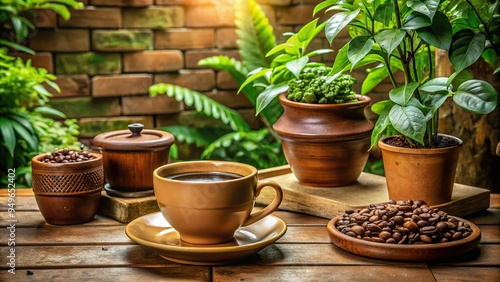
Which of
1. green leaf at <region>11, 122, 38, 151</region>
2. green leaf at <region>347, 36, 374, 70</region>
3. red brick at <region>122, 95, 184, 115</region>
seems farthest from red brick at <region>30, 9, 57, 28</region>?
green leaf at <region>347, 36, 374, 70</region>

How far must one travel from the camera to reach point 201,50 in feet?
10.2

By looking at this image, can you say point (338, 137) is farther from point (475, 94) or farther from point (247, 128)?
point (247, 128)

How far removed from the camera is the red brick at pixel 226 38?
124 inches

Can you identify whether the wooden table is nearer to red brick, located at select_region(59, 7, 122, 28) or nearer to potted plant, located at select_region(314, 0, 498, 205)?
potted plant, located at select_region(314, 0, 498, 205)

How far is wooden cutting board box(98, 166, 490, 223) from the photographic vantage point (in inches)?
57.1

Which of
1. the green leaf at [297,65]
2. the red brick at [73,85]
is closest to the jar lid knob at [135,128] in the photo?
the green leaf at [297,65]

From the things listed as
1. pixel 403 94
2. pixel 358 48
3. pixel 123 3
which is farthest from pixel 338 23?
pixel 123 3

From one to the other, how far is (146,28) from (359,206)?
1.79 metres

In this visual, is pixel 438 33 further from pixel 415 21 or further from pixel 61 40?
pixel 61 40

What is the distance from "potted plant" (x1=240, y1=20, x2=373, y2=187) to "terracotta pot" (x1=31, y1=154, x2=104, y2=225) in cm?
38

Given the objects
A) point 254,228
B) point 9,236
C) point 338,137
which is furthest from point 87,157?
point 338,137

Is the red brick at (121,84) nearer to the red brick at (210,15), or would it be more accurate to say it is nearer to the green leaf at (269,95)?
the red brick at (210,15)

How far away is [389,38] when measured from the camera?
129cm

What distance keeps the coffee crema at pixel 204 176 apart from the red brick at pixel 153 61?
1765mm
